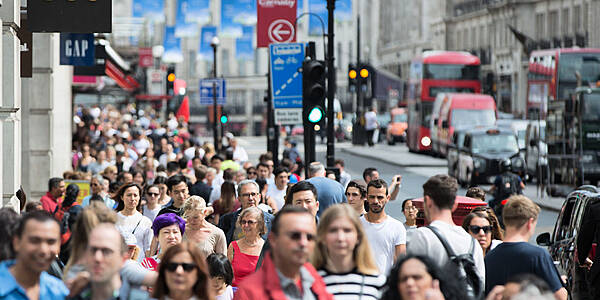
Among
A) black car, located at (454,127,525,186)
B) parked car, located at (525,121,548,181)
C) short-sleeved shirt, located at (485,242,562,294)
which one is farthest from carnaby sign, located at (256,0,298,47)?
short-sleeved shirt, located at (485,242,562,294)

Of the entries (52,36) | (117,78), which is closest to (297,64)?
(52,36)

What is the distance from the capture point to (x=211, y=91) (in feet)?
134

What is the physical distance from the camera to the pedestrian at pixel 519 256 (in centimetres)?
747

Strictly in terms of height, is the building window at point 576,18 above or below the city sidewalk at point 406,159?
above

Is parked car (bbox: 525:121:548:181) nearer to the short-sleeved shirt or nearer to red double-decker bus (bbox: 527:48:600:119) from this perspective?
red double-decker bus (bbox: 527:48:600:119)

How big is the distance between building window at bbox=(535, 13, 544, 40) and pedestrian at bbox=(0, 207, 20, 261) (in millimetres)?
69498

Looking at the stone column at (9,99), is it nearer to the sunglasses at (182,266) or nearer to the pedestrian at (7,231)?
the pedestrian at (7,231)

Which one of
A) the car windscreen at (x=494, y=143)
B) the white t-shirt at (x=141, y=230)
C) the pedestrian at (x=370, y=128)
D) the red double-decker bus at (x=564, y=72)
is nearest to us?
the white t-shirt at (x=141, y=230)

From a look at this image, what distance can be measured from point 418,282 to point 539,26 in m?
70.9

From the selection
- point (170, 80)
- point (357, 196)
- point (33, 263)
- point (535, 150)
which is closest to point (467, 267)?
point (33, 263)

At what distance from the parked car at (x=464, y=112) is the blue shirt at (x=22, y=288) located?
127ft

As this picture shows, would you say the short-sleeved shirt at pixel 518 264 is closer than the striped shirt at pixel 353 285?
No

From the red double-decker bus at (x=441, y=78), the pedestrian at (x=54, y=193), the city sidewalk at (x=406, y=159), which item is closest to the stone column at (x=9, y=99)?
the pedestrian at (x=54, y=193)

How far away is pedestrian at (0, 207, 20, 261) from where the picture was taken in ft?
19.9
